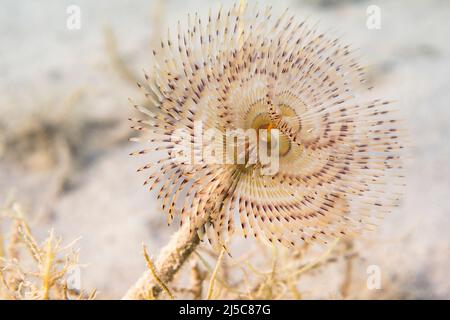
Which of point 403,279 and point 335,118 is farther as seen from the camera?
point 403,279

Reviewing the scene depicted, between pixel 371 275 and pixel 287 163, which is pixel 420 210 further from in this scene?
pixel 287 163

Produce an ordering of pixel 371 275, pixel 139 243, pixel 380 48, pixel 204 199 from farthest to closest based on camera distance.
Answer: pixel 380 48
pixel 139 243
pixel 371 275
pixel 204 199

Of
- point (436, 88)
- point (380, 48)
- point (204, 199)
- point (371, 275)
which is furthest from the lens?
point (380, 48)

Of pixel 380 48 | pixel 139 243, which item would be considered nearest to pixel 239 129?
pixel 139 243
